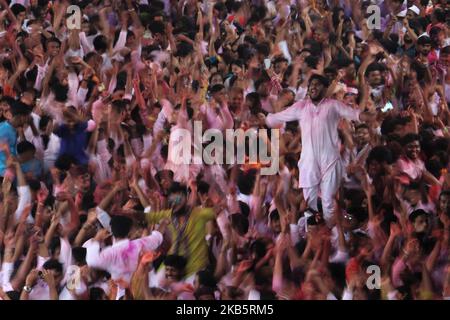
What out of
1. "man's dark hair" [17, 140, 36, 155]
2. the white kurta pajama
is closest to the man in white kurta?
the white kurta pajama

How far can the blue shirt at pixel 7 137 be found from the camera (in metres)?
4.70

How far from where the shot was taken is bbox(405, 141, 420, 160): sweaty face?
464 centimetres

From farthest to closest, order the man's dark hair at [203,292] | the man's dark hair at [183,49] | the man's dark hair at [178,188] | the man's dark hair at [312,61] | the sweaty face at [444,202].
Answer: the man's dark hair at [183,49]
the man's dark hair at [312,61]
the man's dark hair at [178,188]
the sweaty face at [444,202]
the man's dark hair at [203,292]

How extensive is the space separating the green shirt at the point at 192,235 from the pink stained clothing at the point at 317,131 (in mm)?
565

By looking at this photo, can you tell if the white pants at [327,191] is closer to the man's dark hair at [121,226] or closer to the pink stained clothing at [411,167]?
the pink stained clothing at [411,167]

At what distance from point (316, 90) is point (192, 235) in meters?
1.11


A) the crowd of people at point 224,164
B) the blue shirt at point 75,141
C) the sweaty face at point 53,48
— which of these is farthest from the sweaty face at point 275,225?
the sweaty face at point 53,48

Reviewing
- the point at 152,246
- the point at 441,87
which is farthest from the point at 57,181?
the point at 441,87

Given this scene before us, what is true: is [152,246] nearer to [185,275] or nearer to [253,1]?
[185,275]

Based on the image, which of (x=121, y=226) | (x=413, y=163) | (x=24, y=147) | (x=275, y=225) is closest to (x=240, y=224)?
(x=275, y=225)

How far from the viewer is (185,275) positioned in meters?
4.32

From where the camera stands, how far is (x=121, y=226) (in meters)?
4.43

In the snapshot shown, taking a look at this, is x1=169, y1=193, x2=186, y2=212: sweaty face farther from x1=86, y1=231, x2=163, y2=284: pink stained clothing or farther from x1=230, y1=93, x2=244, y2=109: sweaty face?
x1=230, y1=93, x2=244, y2=109: sweaty face
